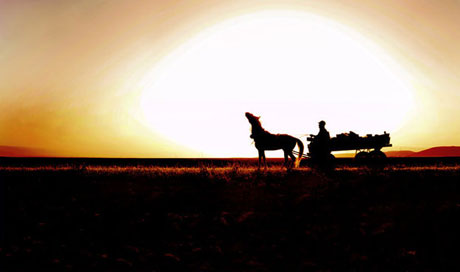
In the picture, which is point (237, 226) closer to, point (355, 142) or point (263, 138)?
point (263, 138)

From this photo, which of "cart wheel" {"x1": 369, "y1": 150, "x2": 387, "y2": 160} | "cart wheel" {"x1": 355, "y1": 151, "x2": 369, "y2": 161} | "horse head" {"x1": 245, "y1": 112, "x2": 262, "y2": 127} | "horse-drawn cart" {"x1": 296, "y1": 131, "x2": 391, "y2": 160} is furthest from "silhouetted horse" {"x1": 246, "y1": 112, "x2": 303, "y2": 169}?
"cart wheel" {"x1": 369, "y1": 150, "x2": 387, "y2": 160}

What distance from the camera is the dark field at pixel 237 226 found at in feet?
21.8

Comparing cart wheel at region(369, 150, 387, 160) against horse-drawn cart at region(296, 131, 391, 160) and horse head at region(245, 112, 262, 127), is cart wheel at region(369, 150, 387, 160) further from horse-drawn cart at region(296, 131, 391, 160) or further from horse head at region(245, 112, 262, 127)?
horse head at region(245, 112, 262, 127)

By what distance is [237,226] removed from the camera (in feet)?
26.5

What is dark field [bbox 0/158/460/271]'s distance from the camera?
21.8 feet

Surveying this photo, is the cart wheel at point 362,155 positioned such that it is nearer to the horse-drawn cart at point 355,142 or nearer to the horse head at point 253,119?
the horse-drawn cart at point 355,142

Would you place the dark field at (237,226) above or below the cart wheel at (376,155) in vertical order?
below

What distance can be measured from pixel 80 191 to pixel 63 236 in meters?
3.72

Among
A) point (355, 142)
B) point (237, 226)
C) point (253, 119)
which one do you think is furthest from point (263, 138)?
point (237, 226)

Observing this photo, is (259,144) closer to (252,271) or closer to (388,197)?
(388,197)

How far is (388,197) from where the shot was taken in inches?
387

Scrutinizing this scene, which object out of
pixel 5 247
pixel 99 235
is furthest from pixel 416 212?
pixel 5 247

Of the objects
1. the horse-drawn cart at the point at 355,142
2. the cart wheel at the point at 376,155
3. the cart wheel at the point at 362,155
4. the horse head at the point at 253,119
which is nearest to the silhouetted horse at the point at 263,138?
the horse head at the point at 253,119

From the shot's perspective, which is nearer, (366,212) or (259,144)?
(366,212)
